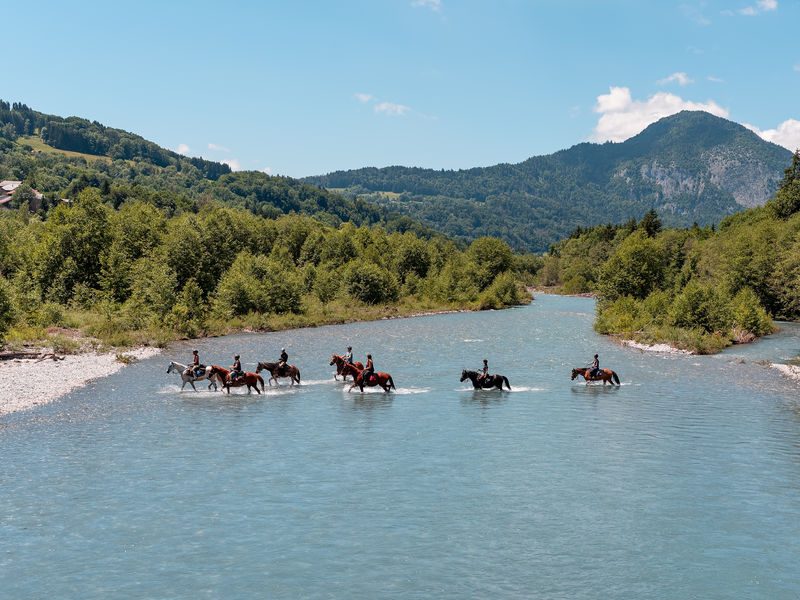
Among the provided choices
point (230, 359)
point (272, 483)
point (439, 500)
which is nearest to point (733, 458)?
point (439, 500)

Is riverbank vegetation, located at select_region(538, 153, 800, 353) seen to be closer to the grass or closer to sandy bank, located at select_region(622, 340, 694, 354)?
sandy bank, located at select_region(622, 340, 694, 354)

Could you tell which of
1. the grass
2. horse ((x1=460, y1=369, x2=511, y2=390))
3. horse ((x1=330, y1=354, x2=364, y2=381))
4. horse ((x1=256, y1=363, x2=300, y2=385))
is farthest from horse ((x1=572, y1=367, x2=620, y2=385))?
the grass

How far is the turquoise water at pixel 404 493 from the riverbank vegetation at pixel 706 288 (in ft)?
91.7

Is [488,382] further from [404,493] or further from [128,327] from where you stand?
[128,327]

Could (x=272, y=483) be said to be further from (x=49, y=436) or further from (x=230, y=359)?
(x=230, y=359)

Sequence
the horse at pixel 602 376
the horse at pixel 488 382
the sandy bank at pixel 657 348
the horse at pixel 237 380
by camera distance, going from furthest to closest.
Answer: the sandy bank at pixel 657 348, the horse at pixel 602 376, the horse at pixel 488 382, the horse at pixel 237 380

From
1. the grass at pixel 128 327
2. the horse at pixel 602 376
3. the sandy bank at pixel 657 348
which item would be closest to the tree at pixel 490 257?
the grass at pixel 128 327

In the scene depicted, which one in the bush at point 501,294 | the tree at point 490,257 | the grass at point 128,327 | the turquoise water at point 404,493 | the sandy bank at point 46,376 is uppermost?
the tree at point 490,257

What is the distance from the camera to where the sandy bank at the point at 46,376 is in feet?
128

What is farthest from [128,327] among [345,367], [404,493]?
[404,493]

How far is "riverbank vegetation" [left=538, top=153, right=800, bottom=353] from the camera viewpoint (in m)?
71.8

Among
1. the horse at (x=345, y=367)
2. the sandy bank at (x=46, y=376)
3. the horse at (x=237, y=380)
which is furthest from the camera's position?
the horse at (x=345, y=367)

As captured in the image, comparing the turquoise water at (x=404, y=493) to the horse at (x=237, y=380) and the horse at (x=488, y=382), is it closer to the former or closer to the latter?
the horse at (x=488, y=382)

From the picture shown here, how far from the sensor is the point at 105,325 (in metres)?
68.1
